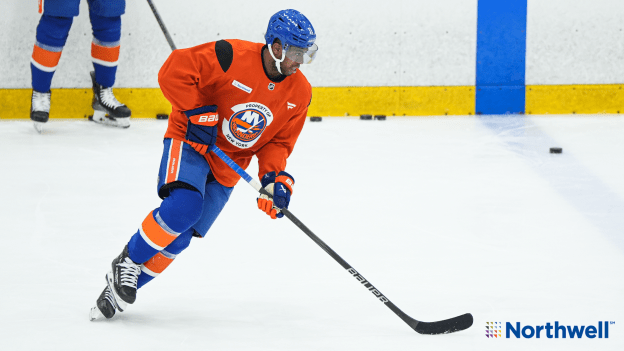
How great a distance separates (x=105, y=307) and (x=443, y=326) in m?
0.89

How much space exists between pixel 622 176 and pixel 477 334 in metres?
2.09

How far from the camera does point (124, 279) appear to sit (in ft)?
6.59

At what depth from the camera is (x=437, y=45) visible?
552 cm

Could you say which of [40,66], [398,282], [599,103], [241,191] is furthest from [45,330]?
[599,103]

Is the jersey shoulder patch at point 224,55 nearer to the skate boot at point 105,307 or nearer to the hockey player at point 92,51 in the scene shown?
the skate boot at point 105,307

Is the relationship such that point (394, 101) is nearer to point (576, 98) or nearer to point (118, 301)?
point (576, 98)

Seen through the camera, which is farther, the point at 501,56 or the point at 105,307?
the point at 501,56

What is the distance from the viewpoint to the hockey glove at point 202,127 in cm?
201

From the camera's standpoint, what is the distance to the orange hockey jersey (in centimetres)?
205

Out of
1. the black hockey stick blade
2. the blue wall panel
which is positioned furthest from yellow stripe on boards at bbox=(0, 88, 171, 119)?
the black hockey stick blade

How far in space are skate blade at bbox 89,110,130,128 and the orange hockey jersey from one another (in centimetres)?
305

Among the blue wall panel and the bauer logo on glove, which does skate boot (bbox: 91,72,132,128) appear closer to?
the blue wall panel

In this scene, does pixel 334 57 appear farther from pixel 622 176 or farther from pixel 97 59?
pixel 622 176

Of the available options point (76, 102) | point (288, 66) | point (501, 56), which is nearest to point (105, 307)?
point (288, 66)
